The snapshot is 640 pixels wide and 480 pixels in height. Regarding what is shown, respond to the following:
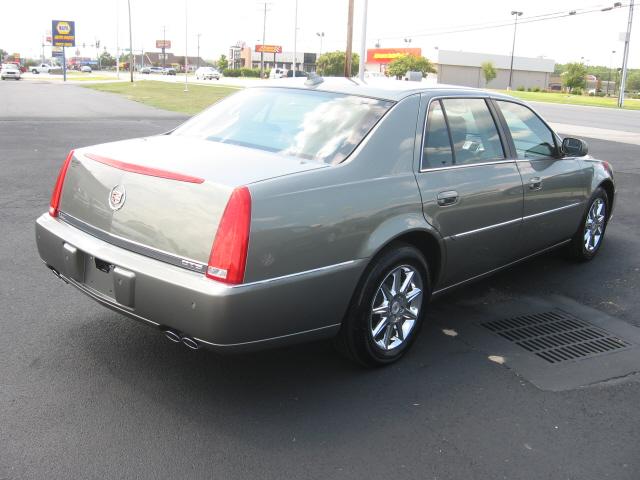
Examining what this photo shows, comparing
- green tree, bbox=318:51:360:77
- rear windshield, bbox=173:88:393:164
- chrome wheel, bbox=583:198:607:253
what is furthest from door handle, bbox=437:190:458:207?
green tree, bbox=318:51:360:77

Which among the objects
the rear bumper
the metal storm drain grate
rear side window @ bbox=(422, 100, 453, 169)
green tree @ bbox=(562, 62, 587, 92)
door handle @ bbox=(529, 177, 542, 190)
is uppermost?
green tree @ bbox=(562, 62, 587, 92)

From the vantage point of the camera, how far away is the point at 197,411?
3.34 m

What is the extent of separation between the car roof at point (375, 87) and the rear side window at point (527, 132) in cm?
33

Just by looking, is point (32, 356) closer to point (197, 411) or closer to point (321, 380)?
point (197, 411)

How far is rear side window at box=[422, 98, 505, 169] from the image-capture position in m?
4.20

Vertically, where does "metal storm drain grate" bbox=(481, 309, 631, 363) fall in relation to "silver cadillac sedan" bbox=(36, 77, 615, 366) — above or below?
below

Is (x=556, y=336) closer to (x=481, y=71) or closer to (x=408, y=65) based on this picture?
(x=408, y=65)

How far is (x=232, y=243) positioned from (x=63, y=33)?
291 feet

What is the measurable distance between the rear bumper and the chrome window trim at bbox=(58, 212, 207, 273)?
0.08ft

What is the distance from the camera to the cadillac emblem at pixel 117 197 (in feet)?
11.2

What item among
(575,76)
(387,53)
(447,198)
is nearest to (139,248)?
(447,198)

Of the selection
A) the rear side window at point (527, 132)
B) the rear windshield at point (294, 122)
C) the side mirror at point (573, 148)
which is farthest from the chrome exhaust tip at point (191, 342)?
the side mirror at point (573, 148)

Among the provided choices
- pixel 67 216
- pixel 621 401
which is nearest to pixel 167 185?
pixel 67 216

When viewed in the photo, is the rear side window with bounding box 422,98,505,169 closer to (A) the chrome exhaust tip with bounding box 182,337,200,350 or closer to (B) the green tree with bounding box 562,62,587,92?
(A) the chrome exhaust tip with bounding box 182,337,200,350
